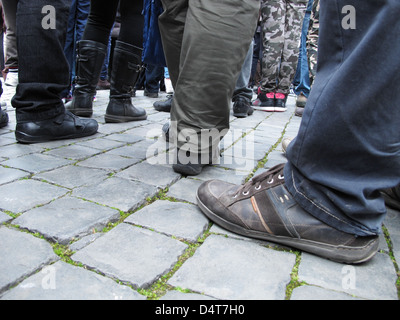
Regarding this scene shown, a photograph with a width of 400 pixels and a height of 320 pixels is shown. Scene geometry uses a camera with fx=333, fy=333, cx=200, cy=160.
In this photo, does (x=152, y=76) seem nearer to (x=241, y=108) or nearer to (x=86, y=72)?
(x=241, y=108)

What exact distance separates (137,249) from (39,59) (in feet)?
5.16

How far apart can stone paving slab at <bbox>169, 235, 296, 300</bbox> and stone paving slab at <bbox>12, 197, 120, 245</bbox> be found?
15.5 inches

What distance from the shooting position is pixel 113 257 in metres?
1.02

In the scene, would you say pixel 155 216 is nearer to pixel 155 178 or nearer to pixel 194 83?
pixel 155 178

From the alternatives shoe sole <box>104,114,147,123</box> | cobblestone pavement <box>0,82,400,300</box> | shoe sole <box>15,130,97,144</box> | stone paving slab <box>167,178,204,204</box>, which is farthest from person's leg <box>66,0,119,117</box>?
stone paving slab <box>167,178,204,204</box>

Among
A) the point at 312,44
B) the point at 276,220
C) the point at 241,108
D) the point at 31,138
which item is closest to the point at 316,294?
the point at 276,220

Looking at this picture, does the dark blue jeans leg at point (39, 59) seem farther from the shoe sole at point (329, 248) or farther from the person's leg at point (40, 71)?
the shoe sole at point (329, 248)

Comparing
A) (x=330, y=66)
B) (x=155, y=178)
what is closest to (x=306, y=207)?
(x=330, y=66)

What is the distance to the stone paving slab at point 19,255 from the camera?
90 centimetres

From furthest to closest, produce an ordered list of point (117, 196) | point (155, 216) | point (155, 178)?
point (155, 178) → point (117, 196) → point (155, 216)

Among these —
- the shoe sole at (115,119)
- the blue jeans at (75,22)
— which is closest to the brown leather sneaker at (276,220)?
the shoe sole at (115,119)

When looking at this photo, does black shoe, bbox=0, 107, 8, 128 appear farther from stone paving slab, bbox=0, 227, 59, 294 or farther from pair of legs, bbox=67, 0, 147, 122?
stone paving slab, bbox=0, 227, 59, 294

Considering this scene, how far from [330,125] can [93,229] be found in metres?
0.87

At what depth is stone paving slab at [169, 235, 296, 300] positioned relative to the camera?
906mm
